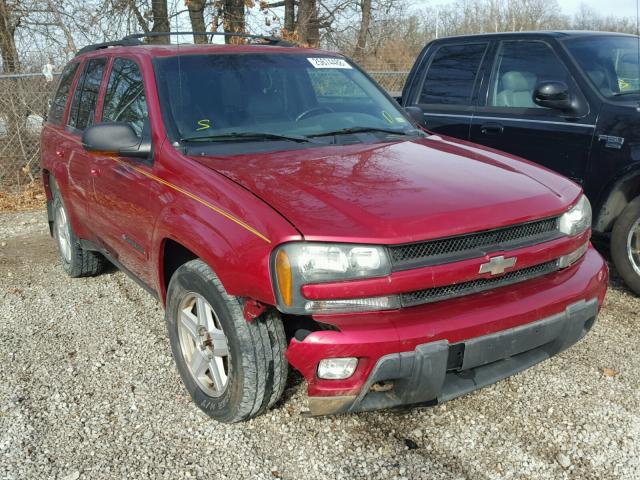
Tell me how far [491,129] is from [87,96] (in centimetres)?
327

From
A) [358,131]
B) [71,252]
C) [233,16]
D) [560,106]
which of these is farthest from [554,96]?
[233,16]

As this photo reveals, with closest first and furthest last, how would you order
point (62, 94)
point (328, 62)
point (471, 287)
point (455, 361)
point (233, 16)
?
point (455, 361) → point (471, 287) → point (328, 62) → point (62, 94) → point (233, 16)

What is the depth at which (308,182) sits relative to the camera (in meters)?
2.88

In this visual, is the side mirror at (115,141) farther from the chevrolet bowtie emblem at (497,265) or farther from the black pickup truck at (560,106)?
the black pickup truck at (560,106)

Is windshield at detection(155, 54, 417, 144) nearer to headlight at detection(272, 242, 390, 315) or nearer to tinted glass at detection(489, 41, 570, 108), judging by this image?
headlight at detection(272, 242, 390, 315)

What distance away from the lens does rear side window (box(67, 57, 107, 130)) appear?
176 inches

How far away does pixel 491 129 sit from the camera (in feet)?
17.9

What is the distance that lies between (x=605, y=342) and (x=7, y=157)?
8.32m

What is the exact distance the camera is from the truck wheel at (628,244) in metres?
4.59

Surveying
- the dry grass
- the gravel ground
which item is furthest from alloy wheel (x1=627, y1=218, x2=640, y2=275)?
the dry grass

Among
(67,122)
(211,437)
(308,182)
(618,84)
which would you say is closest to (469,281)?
(308,182)

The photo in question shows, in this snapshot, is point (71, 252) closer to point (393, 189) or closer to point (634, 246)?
point (393, 189)

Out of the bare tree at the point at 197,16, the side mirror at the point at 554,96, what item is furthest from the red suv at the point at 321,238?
the bare tree at the point at 197,16

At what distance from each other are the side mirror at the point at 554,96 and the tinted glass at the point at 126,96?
298 centimetres
